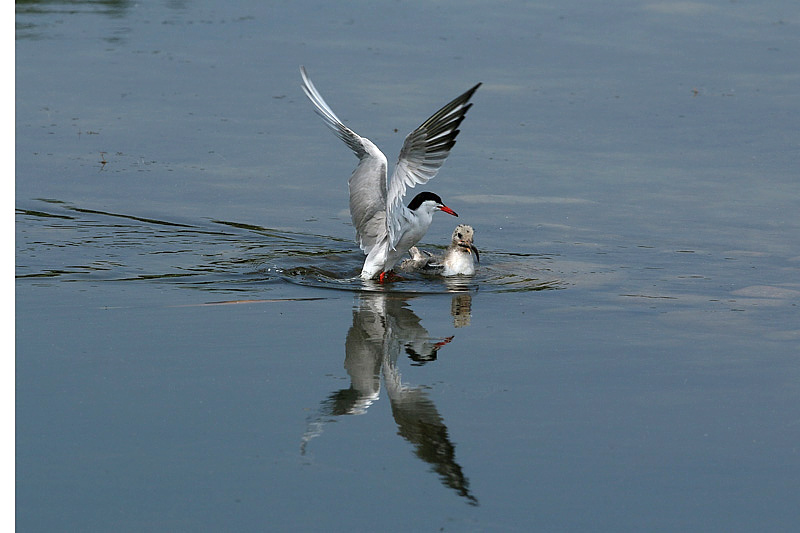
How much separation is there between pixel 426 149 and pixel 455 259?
949mm

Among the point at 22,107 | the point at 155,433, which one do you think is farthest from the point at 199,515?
the point at 22,107

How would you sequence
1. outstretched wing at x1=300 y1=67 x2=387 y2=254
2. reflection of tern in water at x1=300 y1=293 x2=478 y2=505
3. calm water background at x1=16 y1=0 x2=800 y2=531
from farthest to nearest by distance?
outstretched wing at x1=300 y1=67 x2=387 y2=254 → reflection of tern in water at x1=300 y1=293 x2=478 y2=505 → calm water background at x1=16 y1=0 x2=800 y2=531

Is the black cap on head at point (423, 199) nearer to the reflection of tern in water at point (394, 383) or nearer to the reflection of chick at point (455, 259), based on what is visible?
the reflection of chick at point (455, 259)

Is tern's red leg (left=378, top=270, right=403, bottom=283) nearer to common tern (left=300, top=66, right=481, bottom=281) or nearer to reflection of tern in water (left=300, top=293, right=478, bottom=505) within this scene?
common tern (left=300, top=66, right=481, bottom=281)

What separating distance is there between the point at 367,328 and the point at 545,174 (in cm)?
389

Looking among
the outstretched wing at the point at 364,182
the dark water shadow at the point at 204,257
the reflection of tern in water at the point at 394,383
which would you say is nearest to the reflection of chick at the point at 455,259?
the dark water shadow at the point at 204,257

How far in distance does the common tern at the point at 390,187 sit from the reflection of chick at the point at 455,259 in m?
0.20

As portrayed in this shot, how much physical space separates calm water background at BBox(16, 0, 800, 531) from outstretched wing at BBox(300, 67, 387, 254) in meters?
0.32

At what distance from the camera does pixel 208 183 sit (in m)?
10.4

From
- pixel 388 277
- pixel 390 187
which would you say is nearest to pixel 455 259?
pixel 388 277

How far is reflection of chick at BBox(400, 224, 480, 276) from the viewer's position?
28.2ft

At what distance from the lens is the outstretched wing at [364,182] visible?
339 inches

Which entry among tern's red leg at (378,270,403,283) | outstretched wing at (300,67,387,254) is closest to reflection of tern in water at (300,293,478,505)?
tern's red leg at (378,270,403,283)
